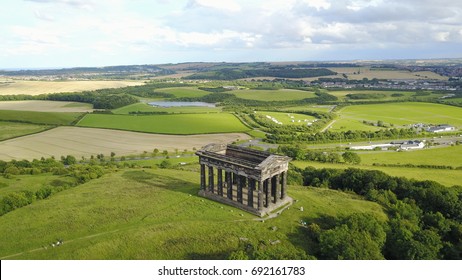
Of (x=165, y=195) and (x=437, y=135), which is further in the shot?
(x=437, y=135)

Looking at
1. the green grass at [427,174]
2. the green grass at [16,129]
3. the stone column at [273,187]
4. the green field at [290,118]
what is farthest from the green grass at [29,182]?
the green field at [290,118]

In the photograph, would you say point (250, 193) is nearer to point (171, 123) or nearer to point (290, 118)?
point (171, 123)

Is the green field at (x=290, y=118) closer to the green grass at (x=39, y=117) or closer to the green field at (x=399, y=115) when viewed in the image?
the green field at (x=399, y=115)

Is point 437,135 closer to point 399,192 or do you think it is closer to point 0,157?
point 399,192

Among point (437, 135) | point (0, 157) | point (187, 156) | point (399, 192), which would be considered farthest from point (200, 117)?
point (399, 192)

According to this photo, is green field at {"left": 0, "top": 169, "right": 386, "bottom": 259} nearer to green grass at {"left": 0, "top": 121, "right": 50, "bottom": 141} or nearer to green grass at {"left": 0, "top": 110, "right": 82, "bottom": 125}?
green grass at {"left": 0, "top": 121, "right": 50, "bottom": 141}

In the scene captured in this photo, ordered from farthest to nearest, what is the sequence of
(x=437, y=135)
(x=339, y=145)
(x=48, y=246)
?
1. (x=437, y=135)
2. (x=339, y=145)
3. (x=48, y=246)
